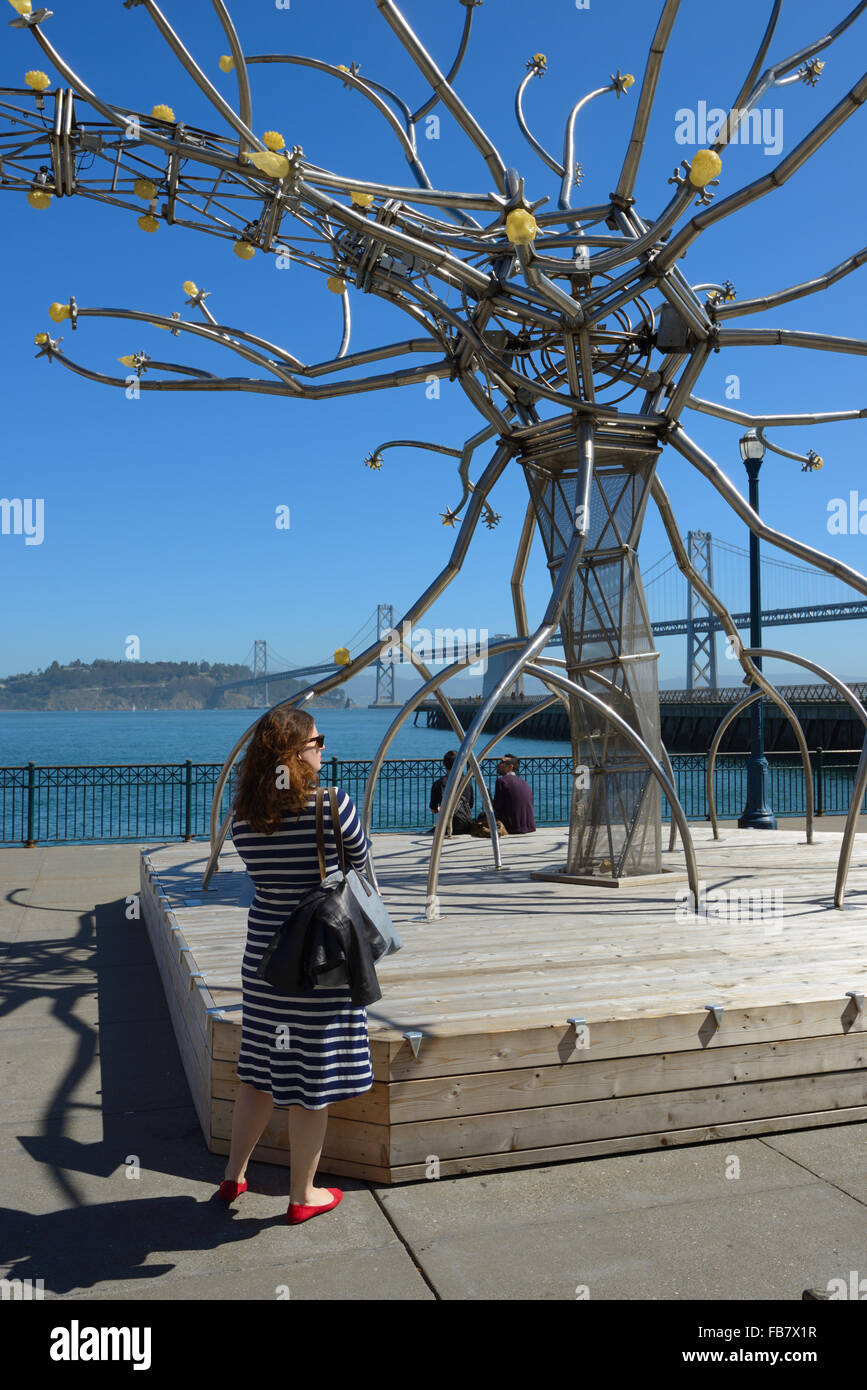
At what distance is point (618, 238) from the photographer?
7.86 m

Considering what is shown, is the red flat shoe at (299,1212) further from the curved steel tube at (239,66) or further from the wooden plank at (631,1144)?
the curved steel tube at (239,66)

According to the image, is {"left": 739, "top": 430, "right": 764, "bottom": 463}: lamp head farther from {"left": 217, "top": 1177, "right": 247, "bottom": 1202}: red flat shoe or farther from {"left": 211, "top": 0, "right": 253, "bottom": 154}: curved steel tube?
{"left": 217, "top": 1177, "right": 247, "bottom": 1202}: red flat shoe

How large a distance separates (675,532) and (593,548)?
3.00 feet

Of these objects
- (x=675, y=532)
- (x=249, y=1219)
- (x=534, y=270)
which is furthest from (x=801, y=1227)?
(x=675, y=532)

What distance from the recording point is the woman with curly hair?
3900mm

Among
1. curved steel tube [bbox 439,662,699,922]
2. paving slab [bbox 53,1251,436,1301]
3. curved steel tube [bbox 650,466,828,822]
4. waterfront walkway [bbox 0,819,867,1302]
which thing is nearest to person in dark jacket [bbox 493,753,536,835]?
curved steel tube [bbox 650,466,828,822]

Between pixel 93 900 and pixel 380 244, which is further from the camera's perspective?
pixel 93 900

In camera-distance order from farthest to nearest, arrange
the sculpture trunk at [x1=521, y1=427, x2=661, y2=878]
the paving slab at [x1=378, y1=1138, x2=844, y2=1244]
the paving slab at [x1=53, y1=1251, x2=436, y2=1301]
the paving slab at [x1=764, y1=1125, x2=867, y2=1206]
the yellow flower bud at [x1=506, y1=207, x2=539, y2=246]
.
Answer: the sculpture trunk at [x1=521, y1=427, x2=661, y2=878] < the yellow flower bud at [x1=506, y1=207, x2=539, y2=246] < the paving slab at [x1=764, y1=1125, x2=867, y2=1206] < the paving slab at [x1=378, y1=1138, x2=844, y2=1244] < the paving slab at [x1=53, y1=1251, x2=436, y2=1301]

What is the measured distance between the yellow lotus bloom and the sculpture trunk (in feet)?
8.55


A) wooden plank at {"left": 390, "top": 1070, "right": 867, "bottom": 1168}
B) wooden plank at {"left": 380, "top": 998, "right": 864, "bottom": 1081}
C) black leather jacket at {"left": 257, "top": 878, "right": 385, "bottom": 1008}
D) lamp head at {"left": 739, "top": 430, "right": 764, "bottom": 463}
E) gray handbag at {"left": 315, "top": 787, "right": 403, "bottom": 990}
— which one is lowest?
wooden plank at {"left": 390, "top": 1070, "right": 867, "bottom": 1168}

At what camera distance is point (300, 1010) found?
3932mm

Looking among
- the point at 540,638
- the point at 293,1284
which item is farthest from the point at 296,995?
the point at 540,638

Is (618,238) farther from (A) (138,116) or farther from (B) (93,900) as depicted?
(B) (93,900)

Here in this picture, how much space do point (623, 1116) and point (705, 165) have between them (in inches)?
192
